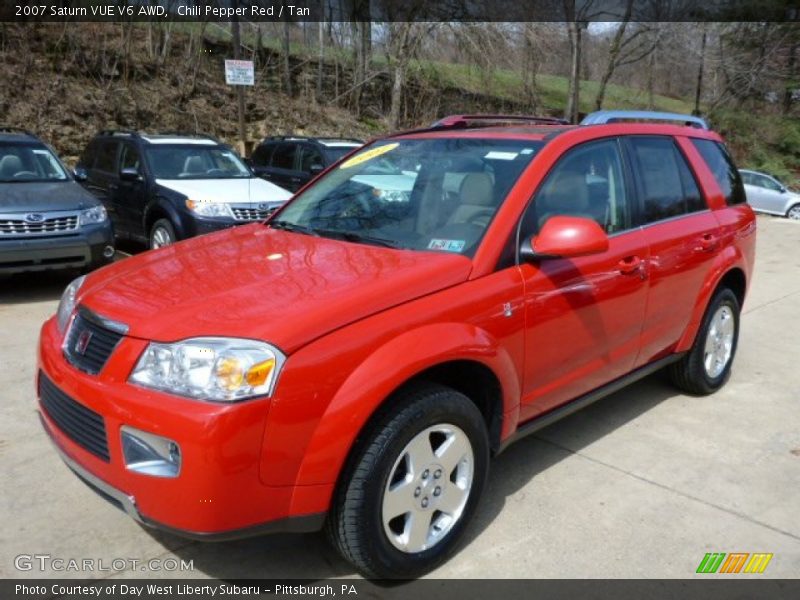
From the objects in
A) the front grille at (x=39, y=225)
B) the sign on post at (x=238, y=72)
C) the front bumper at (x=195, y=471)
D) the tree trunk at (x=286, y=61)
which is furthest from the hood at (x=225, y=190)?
the tree trunk at (x=286, y=61)

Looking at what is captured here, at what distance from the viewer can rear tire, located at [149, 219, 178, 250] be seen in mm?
8320

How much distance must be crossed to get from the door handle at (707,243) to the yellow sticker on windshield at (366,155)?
1.92m

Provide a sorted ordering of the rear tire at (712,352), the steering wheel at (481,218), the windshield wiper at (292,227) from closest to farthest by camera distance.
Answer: the steering wheel at (481,218)
the windshield wiper at (292,227)
the rear tire at (712,352)

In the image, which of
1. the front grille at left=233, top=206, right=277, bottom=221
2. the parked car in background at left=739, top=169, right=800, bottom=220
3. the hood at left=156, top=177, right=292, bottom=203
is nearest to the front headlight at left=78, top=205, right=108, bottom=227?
the hood at left=156, top=177, right=292, bottom=203

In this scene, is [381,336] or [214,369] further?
[381,336]

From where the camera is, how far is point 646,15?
1261 inches

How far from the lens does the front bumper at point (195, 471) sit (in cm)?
224

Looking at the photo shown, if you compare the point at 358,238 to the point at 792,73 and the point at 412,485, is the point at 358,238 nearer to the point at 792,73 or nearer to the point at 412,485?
the point at 412,485

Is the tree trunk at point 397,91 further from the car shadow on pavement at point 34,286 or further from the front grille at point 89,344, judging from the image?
the front grille at point 89,344

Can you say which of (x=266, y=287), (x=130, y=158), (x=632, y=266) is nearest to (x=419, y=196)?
(x=266, y=287)

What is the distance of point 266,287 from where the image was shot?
2.71 meters

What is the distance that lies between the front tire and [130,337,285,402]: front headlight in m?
0.47

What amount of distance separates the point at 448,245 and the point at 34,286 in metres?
6.13

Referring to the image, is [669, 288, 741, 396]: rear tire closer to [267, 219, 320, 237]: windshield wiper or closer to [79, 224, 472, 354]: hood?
[79, 224, 472, 354]: hood
